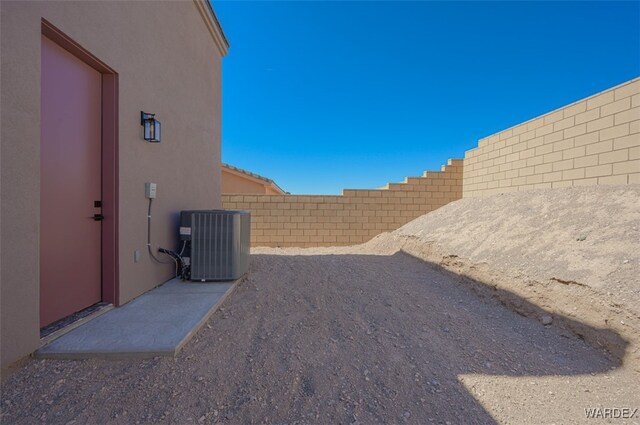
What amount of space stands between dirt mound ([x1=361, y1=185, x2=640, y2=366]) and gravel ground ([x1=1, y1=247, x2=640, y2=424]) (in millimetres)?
410

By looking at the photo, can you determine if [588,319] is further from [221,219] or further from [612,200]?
[221,219]

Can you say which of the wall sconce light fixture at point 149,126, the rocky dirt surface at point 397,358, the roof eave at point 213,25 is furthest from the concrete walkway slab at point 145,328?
the roof eave at point 213,25

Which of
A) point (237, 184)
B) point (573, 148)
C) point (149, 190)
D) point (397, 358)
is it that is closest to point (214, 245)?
point (149, 190)

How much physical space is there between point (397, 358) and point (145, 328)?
215 centimetres

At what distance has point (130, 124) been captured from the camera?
121 inches

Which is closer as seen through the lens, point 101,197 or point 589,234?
point 101,197

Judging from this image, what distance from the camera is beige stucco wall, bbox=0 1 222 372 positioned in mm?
1836

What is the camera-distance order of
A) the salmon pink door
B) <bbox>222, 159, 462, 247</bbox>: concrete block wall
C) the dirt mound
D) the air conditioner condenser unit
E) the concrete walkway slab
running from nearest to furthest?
the concrete walkway slab, the salmon pink door, the dirt mound, the air conditioner condenser unit, <bbox>222, 159, 462, 247</bbox>: concrete block wall

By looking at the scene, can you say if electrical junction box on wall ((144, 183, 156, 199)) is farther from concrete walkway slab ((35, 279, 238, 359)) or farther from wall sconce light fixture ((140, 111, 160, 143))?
concrete walkway slab ((35, 279, 238, 359))

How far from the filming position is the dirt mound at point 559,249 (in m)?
2.82

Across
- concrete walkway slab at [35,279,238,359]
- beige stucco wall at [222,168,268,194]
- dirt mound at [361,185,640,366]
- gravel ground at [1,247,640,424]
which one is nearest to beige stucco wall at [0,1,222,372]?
concrete walkway slab at [35,279,238,359]

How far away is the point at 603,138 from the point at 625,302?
4.10 meters

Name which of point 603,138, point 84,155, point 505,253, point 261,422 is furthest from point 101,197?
point 603,138

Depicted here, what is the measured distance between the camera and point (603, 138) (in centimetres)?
514
